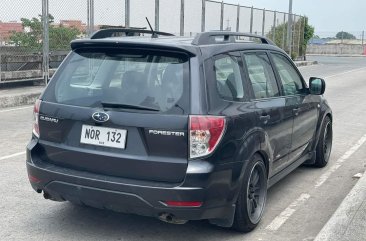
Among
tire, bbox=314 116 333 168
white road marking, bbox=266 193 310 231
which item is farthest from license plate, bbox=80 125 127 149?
tire, bbox=314 116 333 168

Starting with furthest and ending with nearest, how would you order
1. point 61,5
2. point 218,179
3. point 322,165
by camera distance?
point 61,5
point 322,165
point 218,179

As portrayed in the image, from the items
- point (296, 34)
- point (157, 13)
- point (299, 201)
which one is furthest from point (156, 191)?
point (296, 34)

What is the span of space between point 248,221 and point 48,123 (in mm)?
1804

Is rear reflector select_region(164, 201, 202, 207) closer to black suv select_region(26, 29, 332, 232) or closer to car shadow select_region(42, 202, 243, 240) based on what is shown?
black suv select_region(26, 29, 332, 232)

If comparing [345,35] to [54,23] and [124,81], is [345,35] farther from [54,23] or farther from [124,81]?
[124,81]

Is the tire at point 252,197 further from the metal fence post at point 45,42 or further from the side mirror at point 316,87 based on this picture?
the metal fence post at point 45,42

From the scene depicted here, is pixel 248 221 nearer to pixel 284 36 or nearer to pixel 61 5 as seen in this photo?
pixel 61 5

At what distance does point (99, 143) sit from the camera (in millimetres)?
4094

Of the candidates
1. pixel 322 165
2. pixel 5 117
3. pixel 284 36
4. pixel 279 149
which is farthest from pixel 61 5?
pixel 284 36

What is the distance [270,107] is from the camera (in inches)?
196

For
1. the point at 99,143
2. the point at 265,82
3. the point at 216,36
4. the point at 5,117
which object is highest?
the point at 216,36

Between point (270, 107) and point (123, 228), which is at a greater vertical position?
point (270, 107)

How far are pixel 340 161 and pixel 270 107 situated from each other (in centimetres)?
290

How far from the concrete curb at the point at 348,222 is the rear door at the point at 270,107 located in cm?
74
